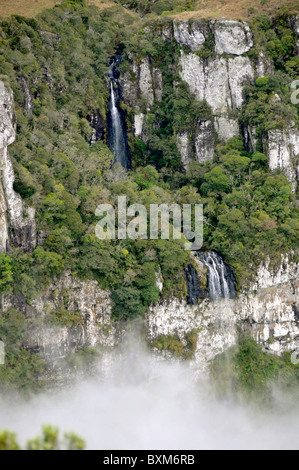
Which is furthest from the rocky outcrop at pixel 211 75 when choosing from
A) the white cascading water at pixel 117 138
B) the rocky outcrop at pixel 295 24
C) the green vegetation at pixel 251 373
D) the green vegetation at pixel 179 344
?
the green vegetation at pixel 251 373

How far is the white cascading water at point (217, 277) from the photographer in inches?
1185

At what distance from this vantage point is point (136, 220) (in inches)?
1158

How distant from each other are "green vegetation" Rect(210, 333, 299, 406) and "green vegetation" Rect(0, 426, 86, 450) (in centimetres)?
2269

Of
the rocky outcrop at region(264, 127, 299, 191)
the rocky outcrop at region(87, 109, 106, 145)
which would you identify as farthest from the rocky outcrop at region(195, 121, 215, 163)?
the rocky outcrop at region(87, 109, 106, 145)

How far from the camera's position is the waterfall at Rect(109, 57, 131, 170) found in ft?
130

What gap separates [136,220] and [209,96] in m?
17.4

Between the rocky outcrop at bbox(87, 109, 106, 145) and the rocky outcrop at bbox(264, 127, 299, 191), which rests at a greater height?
the rocky outcrop at bbox(87, 109, 106, 145)

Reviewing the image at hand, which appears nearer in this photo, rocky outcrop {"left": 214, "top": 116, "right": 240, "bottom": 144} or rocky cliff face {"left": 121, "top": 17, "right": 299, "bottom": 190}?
rocky outcrop {"left": 214, "top": 116, "right": 240, "bottom": 144}

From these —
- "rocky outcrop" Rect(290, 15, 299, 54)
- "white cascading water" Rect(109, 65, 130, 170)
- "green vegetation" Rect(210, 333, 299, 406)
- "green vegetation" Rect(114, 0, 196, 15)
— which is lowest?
"green vegetation" Rect(210, 333, 299, 406)

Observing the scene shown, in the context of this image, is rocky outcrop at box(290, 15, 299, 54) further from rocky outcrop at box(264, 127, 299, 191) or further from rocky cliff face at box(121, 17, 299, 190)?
rocky outcrop at box(264, 127, 299, 191)

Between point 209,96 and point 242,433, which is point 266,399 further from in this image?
point 209,96

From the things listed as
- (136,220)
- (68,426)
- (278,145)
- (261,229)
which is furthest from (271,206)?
(68,426)

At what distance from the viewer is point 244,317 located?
31469 millimetres

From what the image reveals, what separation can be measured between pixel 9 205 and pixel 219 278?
14750 millimetres
